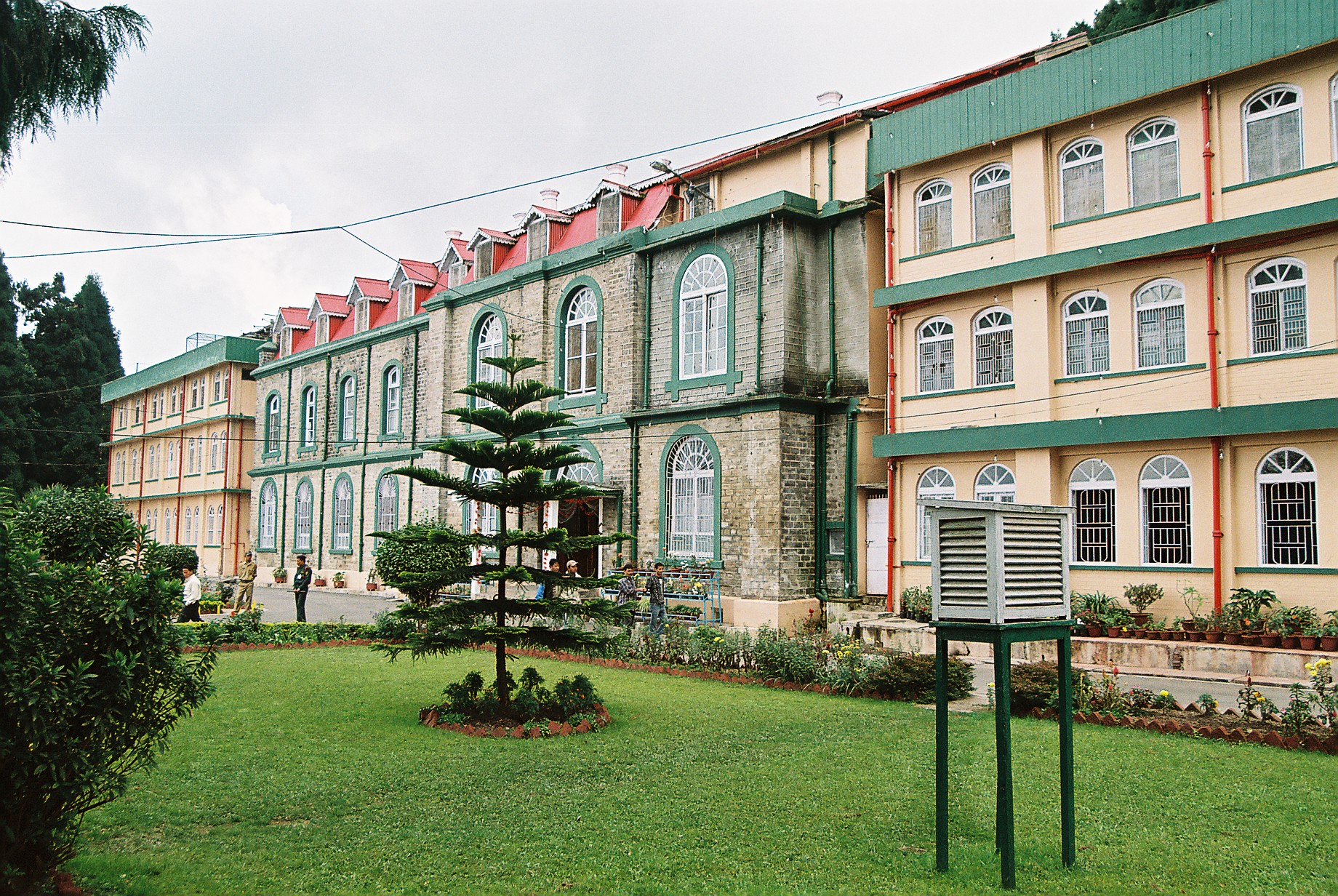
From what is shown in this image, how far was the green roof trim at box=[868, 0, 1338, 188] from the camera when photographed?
1448 centimetres

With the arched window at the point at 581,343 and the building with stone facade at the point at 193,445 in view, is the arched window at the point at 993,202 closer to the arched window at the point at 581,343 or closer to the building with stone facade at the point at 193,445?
the arched window at the point at 581,343

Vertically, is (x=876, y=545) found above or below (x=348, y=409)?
below

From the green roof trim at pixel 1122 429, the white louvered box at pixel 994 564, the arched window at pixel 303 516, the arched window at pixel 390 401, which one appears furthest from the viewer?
the arched window at pixel 303 516

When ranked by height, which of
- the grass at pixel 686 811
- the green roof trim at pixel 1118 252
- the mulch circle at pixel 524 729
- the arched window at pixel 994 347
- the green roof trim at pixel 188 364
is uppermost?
the green roof trim at pixel 188 364

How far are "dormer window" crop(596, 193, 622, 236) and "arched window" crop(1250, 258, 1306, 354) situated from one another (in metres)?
14.0

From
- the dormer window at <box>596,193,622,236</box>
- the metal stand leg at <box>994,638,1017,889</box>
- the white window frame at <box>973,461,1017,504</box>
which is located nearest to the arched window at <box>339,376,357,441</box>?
the dormer window at <box>596,193,622,236</box>

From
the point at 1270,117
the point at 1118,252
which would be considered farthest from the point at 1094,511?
the point at 1270,117

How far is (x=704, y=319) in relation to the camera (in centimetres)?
2180

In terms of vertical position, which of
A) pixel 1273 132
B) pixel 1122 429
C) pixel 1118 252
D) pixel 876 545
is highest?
pixel 1273 132

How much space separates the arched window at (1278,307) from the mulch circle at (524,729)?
11.4 metres

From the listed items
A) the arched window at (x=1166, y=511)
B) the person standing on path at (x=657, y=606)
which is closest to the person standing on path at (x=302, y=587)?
the person standing on path at (x=657, y=606)

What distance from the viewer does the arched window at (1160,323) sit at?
52.2 feet

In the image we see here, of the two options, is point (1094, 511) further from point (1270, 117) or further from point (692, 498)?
point (692, 498)

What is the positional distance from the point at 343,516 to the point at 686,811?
29667 mm
